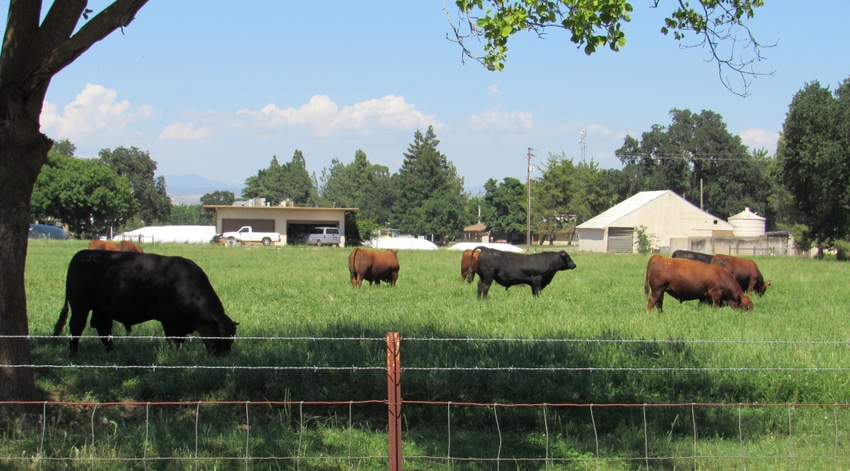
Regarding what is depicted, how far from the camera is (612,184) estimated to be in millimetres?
91500

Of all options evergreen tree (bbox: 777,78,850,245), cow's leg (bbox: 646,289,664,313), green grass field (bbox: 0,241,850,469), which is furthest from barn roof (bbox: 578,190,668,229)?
green grass field (bbox: 0,241,850,469)

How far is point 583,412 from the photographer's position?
8.24m

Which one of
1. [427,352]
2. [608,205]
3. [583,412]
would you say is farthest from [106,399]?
[608,205]

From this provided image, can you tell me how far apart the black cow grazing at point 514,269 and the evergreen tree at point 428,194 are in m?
79.4

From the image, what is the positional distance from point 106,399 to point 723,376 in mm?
7222

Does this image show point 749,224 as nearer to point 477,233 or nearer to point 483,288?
point 477,233

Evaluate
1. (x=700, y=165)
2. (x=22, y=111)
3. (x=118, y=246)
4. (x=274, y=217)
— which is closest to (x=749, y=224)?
(x=700, y=165)

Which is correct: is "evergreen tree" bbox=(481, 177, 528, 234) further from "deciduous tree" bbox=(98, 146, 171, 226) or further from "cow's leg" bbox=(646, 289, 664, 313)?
"cow's leg" bbox=(646, 289, 664, 313)

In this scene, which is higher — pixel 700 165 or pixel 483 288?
pixel 700 165

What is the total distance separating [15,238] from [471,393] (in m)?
4.93

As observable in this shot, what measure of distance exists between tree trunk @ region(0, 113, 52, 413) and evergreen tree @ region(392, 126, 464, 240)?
92.0m

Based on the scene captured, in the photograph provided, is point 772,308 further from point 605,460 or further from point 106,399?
point 106,399

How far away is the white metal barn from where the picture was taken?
210 feet

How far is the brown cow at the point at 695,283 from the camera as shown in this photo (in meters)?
15.9
